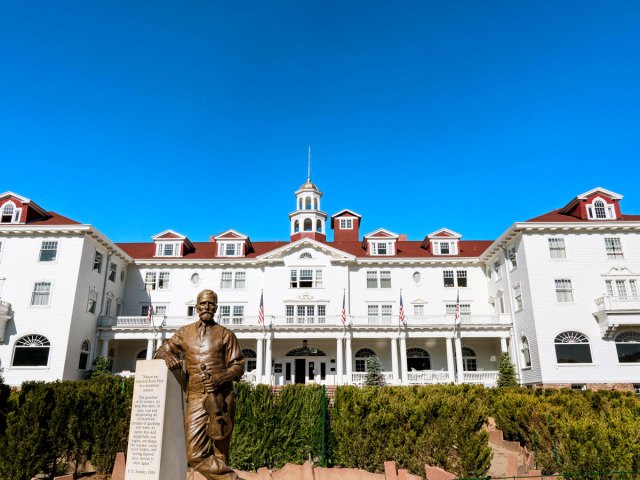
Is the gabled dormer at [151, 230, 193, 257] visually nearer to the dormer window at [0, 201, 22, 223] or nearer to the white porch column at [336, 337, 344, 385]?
the dormer window at [0, 201, 22, 223]

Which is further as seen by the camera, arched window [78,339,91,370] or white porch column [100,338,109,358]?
white porch column [100,338,109,358]

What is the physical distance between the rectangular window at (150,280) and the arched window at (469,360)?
26.6 meters

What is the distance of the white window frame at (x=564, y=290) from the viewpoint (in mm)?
29411

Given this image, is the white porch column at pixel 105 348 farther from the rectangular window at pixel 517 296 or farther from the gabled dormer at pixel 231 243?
the rectangular window at pixel 517 296

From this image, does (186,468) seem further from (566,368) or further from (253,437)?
(566,368)

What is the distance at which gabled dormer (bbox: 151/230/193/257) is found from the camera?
127 ft

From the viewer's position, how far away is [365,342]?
36.0 meters

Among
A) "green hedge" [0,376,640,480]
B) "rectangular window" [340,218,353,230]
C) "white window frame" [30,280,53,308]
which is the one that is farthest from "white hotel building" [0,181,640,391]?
"green hedge" [0,376,640,480]

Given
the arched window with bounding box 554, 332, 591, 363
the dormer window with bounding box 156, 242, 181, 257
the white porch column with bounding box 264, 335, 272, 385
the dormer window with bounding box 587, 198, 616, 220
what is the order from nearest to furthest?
the arched window with bounding box 554, 332, 591, 363 → the dormer window with bounding box 587, 198, 616, 220 → the white porch column with bounding box 264, 335, 272, 385 → the dormer window with bounding box 156, 242, 181, 257

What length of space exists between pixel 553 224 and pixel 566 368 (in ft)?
30.9

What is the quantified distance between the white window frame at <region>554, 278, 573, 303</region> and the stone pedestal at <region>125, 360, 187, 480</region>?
29.4 m

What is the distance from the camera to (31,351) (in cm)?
2880

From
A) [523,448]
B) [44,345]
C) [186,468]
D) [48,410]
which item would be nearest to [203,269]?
[44,345]

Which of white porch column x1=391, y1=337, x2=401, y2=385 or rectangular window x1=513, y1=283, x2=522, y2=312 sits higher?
rectangular window x1=513, y1=283, x2=522, y2=312
